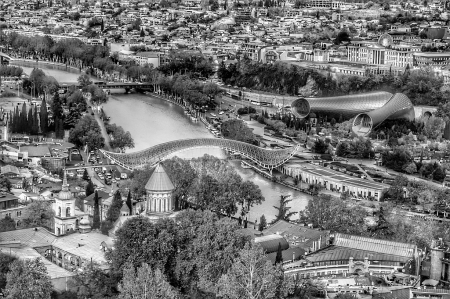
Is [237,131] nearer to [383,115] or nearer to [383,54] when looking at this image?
[383,115]

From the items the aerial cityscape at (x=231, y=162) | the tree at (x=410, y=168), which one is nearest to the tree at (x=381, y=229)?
the aerial cityscape at (x=231, y=162)

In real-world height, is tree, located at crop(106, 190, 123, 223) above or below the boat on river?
above

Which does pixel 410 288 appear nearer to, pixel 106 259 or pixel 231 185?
pixel 106 259

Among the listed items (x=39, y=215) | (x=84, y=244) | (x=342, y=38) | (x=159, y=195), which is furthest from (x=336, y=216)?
(x=342, y=38)

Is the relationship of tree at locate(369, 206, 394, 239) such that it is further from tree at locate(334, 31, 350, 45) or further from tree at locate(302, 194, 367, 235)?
tree at locate(334, 31, 350, 45)

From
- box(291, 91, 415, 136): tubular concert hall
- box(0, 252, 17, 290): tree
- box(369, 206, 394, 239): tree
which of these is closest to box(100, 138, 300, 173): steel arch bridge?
box(291, 91, 415, 136): tubular concert hall

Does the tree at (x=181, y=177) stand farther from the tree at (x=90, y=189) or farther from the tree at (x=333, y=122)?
the tree at (x=333, y=122)
